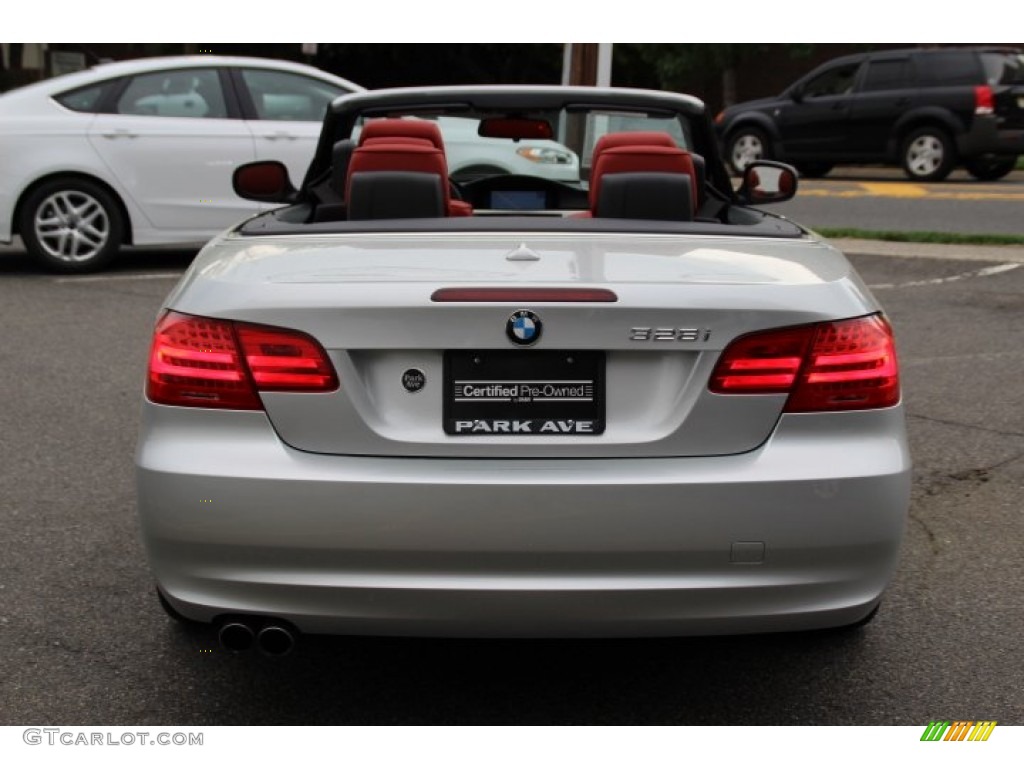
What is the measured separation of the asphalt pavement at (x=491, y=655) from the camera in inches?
142

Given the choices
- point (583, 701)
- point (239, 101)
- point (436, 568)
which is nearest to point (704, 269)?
point (436, 568)

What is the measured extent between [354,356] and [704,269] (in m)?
0.81

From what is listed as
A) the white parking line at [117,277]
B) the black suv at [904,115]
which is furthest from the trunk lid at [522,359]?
the black suv at [904,115]

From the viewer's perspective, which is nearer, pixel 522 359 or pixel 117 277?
pixel 522 359

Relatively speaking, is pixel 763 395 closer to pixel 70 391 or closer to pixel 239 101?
pixel 70 391

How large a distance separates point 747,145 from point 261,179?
61.6ft

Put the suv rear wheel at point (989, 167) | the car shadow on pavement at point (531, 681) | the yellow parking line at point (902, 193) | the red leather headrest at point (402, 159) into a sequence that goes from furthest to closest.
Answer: the suv rear wheel at point (989, 167) → the yellow parking line at point (902, 193) → the red leather headrest at point (402, 159) → the car shadow on pavement at point (531, 681)

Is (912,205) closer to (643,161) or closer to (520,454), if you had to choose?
(643,161)

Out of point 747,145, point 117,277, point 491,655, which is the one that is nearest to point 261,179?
point 491,655

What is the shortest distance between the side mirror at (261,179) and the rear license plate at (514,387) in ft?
7.33

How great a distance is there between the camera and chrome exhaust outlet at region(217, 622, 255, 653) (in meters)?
3.22

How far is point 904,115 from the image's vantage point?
68.9ft

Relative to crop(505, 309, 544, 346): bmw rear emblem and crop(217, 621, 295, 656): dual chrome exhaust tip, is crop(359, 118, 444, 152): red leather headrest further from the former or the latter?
crop(217, 621, 295, 656): dual chrome exhaust tip

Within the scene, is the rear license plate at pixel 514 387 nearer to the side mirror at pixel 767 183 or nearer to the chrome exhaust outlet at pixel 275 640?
the chrome exhaust outlet at pixel 275 640
